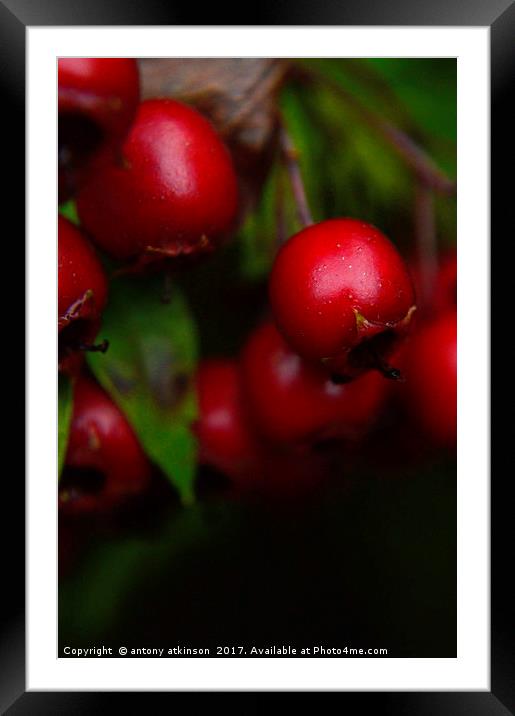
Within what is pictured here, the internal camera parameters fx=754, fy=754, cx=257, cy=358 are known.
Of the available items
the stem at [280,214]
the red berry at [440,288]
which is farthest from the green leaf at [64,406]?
the red berry at [440,288]

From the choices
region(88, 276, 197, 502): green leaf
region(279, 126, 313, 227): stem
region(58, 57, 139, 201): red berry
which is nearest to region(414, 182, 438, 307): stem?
region(279, 126, 313, 227): stem

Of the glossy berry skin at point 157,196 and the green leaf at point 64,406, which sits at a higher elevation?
the glossy berry skin at point 157,196

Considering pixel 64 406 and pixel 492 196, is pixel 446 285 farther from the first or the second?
pixel 64 406

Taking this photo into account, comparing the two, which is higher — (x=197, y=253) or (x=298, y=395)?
(x=197, y=253)

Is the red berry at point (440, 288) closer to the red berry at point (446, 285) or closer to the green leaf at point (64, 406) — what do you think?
the red berry at point (446, 285)

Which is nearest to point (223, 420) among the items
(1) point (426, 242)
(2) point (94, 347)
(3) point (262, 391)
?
(3) point (262, 391)

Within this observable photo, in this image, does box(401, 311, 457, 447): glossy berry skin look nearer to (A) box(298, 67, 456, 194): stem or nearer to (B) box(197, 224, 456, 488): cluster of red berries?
(B) box(197, 224, 456, 488): cluster of red berries
